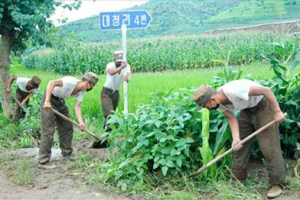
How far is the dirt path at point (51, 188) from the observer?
5777 mm

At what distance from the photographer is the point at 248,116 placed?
5703 millimetres

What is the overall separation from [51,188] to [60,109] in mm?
1694

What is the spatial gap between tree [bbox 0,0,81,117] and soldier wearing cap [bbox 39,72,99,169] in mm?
2702

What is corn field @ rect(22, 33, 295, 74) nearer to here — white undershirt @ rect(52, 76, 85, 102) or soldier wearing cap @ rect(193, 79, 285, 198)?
white undershirt @ rect(52, 76, 85, 102)

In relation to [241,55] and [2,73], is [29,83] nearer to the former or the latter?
[2,73]

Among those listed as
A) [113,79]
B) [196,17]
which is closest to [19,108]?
[113,79]

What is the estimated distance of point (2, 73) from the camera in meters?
11.1

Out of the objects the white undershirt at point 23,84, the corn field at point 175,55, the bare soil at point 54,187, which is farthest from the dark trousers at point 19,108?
the corn field at point 175,55

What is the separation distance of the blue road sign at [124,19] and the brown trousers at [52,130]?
1471 millimetres

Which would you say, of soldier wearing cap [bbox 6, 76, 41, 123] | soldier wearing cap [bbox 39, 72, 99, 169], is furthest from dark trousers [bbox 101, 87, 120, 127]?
soldier wearing cap [bbox 6, 76, 41, 123]

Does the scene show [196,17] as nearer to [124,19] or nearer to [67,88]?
[124,19]

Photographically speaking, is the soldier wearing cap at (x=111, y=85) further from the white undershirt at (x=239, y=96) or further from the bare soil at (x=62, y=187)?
the white undershirt at (x=239, y=96)

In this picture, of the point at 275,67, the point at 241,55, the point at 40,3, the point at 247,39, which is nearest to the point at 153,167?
the point at 275,67

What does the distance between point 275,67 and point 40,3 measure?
6.10 metres
